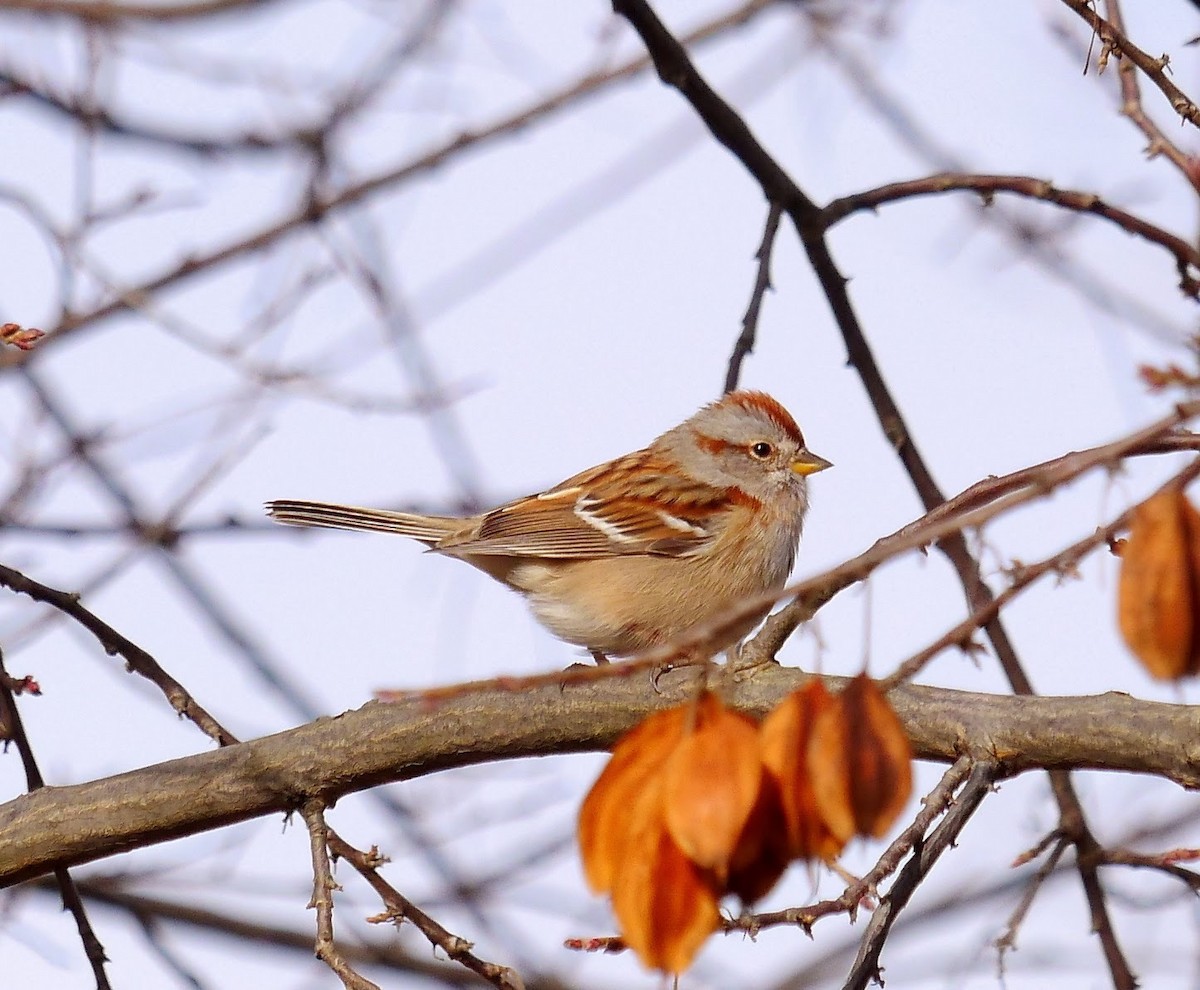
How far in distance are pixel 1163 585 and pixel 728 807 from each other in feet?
1.75

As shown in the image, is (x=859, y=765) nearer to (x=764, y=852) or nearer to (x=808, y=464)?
(x=764, y=852)

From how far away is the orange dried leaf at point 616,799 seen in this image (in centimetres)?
162

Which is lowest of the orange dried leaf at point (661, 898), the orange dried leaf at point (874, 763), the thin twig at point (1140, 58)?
the orange dried leaf at point (661, 898)

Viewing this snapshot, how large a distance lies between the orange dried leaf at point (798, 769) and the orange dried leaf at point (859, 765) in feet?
0.05

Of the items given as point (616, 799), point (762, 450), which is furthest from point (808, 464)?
point (616, 799)

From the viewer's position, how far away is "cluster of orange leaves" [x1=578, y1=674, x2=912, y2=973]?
1.54m

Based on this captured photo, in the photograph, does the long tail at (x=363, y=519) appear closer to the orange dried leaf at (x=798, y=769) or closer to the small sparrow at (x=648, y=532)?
the small sparrow at (x=648, y=532)

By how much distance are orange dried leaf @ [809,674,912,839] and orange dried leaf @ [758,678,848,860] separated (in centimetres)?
1

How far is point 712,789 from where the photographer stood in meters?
1.54

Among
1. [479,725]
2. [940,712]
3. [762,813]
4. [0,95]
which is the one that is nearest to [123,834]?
[479,725]

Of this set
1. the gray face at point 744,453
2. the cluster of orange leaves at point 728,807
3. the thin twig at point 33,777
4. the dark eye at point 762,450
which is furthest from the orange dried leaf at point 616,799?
the dark eye at point 762,450

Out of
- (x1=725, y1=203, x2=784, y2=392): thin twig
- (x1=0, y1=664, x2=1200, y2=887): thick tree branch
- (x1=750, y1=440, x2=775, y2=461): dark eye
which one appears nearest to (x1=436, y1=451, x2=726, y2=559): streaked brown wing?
(x1=750, y1=440, x2=775, y2=461): dark eye

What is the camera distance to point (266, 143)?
13.9 feet

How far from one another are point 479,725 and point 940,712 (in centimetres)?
90
